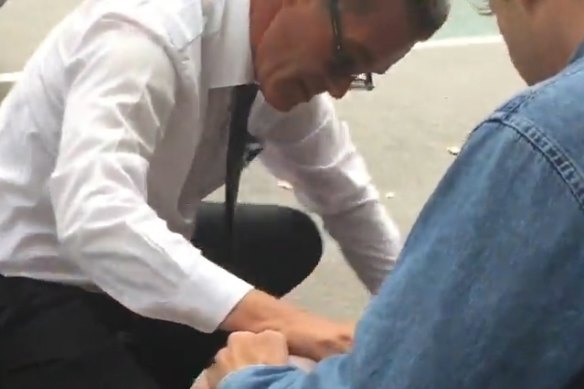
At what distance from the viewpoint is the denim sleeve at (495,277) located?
→ 60 cm

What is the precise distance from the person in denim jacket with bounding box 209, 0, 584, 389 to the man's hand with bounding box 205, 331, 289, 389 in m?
0.27

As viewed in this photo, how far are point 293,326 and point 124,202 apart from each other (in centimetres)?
20

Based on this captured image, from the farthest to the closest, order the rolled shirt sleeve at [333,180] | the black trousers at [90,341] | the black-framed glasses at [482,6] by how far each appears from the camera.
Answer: the rolled shirt sleeve at [333,180] < the black trousers at [90,341] < the black-framed glasses at [482,6]

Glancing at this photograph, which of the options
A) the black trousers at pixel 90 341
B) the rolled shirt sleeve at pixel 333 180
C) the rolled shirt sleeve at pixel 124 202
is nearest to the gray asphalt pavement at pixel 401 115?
the rolled shirt sleeve at pixel 333 180

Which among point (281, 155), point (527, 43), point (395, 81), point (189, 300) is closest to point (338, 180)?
point (281, 155)

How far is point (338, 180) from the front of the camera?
57.3 inches

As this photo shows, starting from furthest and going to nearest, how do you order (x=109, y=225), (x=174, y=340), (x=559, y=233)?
(x=174, y=340) < (x=109, y=225) < (x=559, y=233)

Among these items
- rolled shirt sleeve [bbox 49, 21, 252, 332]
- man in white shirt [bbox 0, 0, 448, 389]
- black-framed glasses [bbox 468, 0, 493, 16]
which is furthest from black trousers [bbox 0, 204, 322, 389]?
black-framed glasses [bbox 468, 0, 493, 16]

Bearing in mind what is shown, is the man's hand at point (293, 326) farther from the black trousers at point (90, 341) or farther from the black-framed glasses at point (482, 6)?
the black-framed glasses at point (482, 6)

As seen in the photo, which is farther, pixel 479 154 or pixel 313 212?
pixel 313 212

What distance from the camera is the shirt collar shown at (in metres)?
1.19

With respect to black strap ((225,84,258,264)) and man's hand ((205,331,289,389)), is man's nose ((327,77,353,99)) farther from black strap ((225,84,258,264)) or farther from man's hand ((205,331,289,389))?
man's hand ((205,331,289,389))

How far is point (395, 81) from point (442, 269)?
2.26 meters

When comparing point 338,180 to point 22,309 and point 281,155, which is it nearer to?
point 281,155
